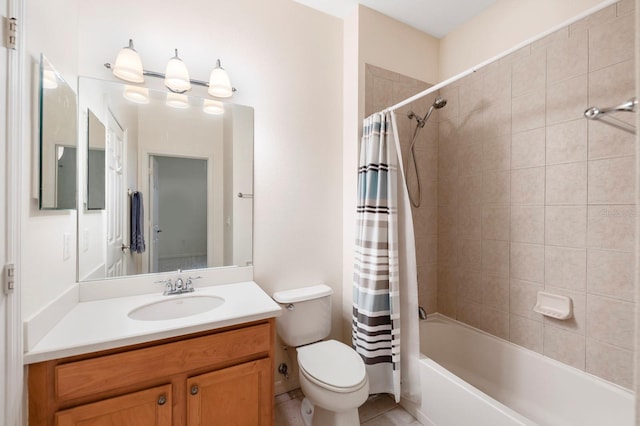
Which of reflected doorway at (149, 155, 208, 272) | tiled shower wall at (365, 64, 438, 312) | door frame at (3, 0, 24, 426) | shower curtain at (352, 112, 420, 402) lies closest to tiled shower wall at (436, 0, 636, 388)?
tiled shower wall at (365, 64, 438, 312)

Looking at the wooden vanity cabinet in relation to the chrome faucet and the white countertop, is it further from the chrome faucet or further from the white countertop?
the chrome faucet

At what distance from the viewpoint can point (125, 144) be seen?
154 cm

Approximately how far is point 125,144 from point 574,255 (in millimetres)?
2586

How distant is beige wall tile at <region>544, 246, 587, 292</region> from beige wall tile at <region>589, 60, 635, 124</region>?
0.73 meters

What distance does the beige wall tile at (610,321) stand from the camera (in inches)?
55.7

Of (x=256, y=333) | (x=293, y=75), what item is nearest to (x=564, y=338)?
(x=256, y=333)

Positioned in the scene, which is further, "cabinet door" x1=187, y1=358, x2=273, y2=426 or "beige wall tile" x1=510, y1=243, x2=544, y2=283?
"beige wall tile" x1=510, y1=243, x2=544, y2=283

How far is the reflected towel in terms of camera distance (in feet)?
5.09

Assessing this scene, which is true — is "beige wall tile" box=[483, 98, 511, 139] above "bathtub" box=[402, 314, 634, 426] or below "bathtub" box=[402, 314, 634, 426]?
above

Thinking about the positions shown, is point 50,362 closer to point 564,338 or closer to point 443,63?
point 564,338

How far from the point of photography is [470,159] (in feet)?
7.09

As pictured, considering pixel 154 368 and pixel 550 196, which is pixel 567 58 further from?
pixel 154 368

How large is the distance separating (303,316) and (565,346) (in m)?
1.54

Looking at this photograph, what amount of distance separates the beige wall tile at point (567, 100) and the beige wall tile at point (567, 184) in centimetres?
28
